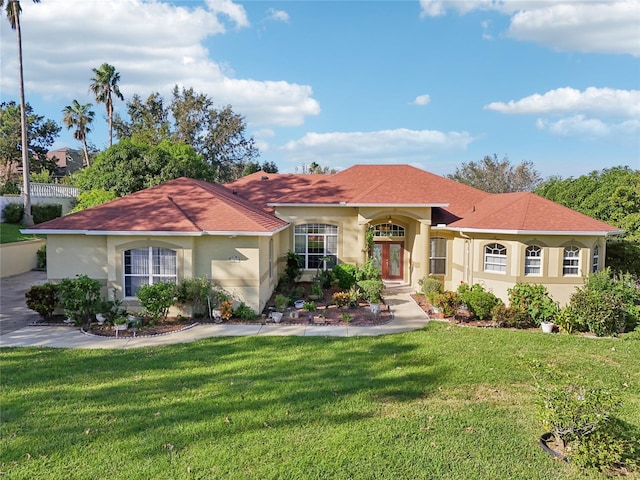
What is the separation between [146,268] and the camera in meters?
14.6

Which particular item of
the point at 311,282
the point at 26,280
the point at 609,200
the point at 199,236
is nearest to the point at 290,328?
the point at 199,236

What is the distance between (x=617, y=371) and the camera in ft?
33.0

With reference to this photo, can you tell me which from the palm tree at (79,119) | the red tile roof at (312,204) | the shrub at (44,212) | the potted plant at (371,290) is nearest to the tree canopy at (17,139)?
the palm tree at (79,119)

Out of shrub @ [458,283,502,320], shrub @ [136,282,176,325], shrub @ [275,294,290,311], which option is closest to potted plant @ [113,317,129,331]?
shrub @ [136,282,176,325]

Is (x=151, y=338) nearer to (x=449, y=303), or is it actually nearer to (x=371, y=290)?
(x=371, y=290)

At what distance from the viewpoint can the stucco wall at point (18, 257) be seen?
22.0 metres

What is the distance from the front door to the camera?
22.3 m

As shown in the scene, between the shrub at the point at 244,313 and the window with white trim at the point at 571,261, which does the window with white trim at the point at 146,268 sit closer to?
the shrub at the point at 244,313

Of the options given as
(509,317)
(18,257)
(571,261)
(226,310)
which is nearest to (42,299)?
(226,310)

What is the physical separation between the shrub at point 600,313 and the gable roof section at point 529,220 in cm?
275

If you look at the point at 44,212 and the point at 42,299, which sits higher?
the point at 44,212

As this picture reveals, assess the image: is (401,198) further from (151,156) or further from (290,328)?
(151,156)

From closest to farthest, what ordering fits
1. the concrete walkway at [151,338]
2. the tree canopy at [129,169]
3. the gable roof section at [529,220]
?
the concrete walkway at [151,338] → the gable roof section at [529,220] → the tree canopy at [129,169]

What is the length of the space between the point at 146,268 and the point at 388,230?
12.1 meters
